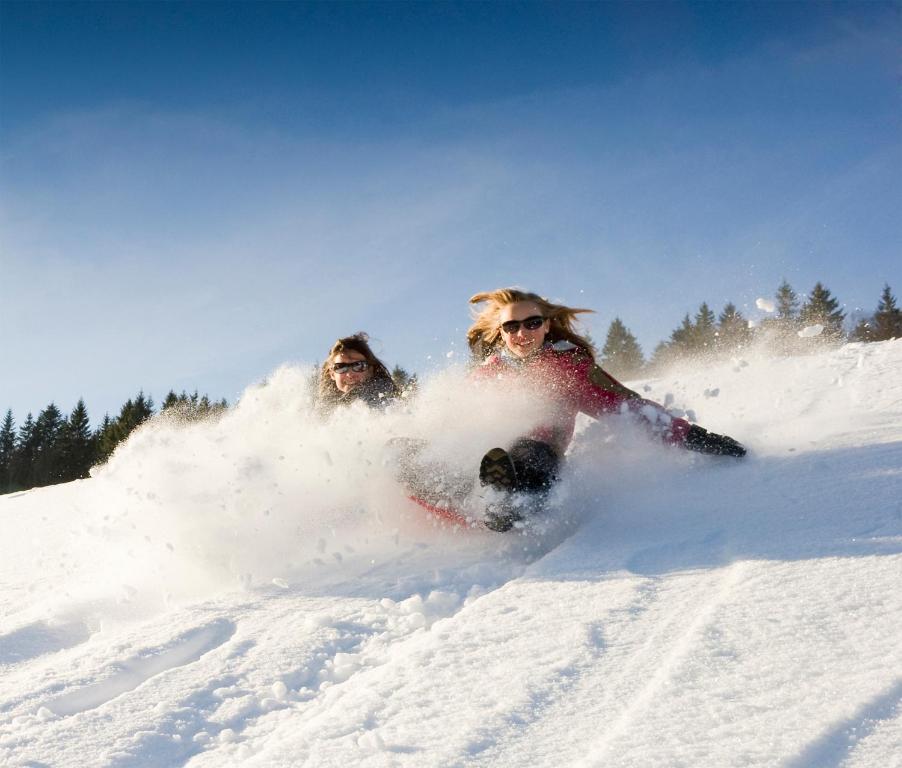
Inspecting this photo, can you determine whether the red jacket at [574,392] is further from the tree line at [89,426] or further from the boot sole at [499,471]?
the tree line at [89,426]

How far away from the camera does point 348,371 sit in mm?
4980

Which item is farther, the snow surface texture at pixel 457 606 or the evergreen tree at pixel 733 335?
the evergreen tree at pixel 733 335

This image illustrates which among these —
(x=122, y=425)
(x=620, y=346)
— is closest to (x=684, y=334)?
(x=620, y=346)

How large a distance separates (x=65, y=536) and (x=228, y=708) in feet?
14.6

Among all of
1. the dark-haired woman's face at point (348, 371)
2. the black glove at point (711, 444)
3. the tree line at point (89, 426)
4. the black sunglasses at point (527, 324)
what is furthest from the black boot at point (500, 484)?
the tree line at point (89, 426)

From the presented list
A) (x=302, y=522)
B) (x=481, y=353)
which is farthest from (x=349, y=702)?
(x=481, y=353)

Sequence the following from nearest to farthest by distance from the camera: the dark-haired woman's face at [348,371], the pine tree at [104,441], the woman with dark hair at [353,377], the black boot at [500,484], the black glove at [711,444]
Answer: the black boot at [500,484] → the black glove at [711,444] → the woman with dark hair at [353,377] → the dark-haired woman's face at [348,371] → the pine tree at [104,441]

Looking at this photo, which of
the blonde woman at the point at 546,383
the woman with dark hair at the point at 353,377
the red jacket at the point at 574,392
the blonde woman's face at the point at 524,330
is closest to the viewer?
the blonde woman at the point at 546,383

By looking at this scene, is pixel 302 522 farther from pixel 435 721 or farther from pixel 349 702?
pixel 435 721

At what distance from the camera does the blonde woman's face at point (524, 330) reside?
4250 millimetres

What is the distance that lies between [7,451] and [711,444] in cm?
6205

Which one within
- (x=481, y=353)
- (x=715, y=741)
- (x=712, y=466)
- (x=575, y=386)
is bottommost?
(x=715, y=741)

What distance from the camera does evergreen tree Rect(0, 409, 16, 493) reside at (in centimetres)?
4925

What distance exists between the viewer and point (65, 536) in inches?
217
